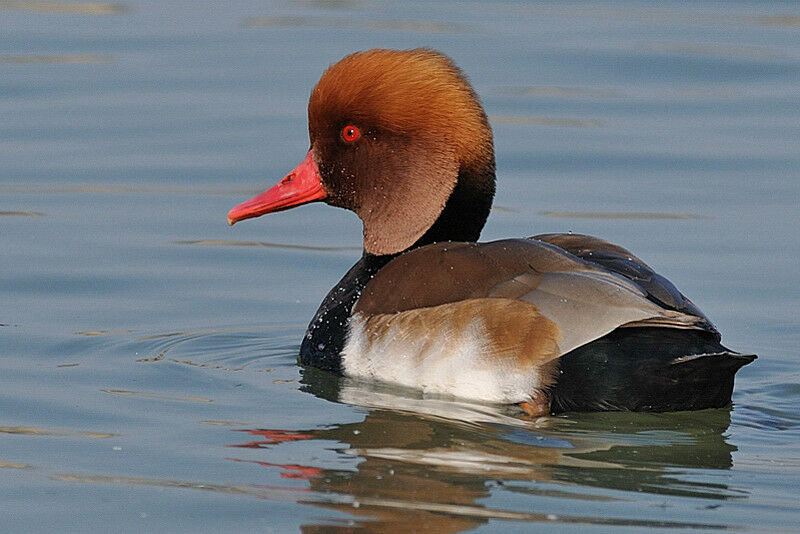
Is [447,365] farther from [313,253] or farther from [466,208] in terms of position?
[313,253]

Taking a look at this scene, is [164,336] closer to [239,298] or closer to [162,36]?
[239,298]

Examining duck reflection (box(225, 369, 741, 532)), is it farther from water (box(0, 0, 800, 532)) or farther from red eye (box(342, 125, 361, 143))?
red eye (box(342, 125, 361, 143))

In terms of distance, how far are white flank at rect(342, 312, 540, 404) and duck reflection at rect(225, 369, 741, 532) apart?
5cm

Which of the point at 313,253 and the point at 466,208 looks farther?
the point at 313,253

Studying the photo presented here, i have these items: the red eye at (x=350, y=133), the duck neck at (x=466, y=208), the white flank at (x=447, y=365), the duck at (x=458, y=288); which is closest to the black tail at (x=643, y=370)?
the duck at (x=458, y=288)

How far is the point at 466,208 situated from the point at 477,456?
1.50m

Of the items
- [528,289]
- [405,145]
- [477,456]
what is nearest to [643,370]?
[528,289]

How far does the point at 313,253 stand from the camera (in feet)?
25.8

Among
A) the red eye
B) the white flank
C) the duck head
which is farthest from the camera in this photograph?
the red eye

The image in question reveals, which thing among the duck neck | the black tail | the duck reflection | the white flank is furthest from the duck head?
the black tail

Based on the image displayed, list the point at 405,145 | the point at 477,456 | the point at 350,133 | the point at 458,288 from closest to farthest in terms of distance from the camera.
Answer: the point at 477,456 → the point at 458,288 → the point at 405,145 → the point at 350,133

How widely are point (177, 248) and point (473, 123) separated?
219cm

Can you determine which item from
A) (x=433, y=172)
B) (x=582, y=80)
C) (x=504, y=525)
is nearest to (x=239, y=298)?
(x=433, y=172)

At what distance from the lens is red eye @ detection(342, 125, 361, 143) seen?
20.6 feet
